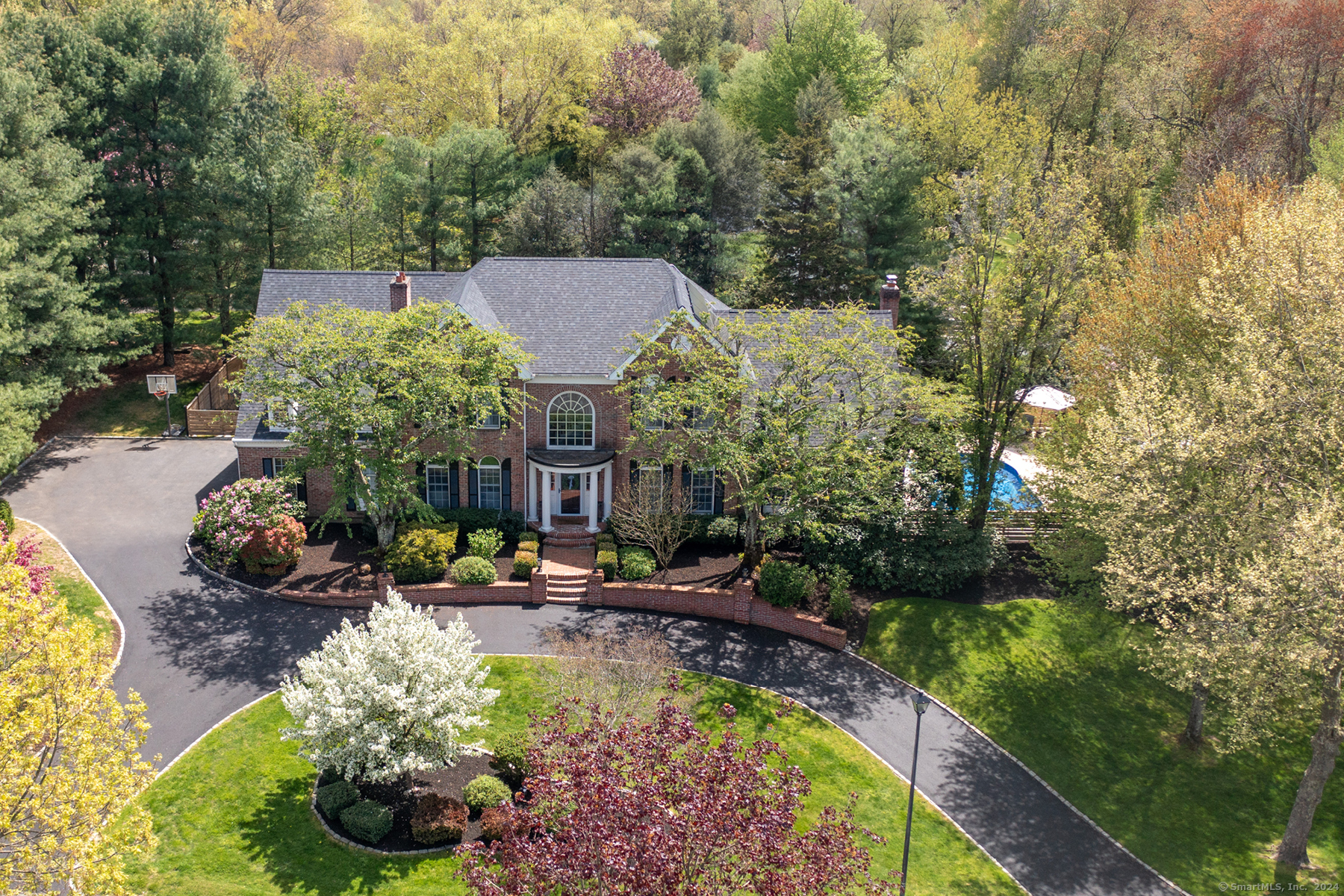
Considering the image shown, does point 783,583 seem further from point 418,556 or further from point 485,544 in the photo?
point 418,556

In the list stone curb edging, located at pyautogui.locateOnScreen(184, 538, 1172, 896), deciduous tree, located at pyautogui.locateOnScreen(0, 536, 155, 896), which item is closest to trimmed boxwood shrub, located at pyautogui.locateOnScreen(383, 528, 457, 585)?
stone curb edging, located at pyautogui.locateOnScreen(184, 538, 1172, 896)

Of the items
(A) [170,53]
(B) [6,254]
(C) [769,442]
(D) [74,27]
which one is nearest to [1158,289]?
(C) [769,442]

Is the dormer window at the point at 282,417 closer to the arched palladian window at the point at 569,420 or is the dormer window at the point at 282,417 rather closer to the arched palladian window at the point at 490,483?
the arched palladian window at the point at 490,483

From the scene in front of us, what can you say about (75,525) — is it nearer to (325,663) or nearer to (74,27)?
(325,663)

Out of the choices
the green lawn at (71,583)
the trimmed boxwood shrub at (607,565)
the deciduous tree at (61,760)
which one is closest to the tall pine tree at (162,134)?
the green lawn at (71,583)

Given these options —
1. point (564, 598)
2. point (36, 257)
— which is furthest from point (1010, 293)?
point (36, 257)

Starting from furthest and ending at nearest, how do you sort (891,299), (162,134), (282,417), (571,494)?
(162,134) < (891,299) < (571,494) < (282,417)
